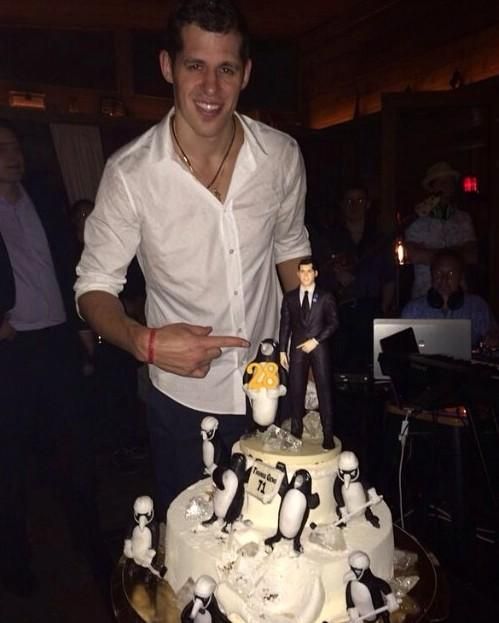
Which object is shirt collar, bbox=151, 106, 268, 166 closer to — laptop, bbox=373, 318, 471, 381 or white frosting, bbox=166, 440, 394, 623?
white frosting, bbox=166, 440, 394, 623

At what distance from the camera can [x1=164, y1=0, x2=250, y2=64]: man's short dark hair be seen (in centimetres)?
161

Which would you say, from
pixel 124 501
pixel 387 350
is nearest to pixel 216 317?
pixel 387 350

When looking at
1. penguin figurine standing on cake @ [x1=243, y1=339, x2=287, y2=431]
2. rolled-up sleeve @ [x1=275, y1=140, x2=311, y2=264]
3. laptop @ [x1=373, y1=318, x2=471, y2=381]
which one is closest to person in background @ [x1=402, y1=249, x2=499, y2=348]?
laptop @ [x1=373, y1=318, x2=471, y2=381]

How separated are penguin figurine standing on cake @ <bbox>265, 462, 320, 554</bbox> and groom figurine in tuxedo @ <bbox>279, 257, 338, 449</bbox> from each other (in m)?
0.17

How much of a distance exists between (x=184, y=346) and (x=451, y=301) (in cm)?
307

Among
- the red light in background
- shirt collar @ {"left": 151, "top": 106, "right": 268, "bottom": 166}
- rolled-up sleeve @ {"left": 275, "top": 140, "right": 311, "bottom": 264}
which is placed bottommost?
rolled-up sleeve @ {"left": 275, "top": 140, "right": 311, "bottom": 264}

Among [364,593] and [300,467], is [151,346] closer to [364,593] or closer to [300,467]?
[300,467]

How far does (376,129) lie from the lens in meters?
7.60

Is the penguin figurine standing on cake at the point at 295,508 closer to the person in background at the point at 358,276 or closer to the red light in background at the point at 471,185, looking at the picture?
the person in background at the point at 358,276

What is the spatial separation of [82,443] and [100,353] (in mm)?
2008

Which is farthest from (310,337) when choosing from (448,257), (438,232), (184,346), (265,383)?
(438,232)

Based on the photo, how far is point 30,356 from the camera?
300cm

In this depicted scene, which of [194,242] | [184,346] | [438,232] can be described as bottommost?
[184,346]

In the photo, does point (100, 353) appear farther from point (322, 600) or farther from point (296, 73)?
point (296, 73)
